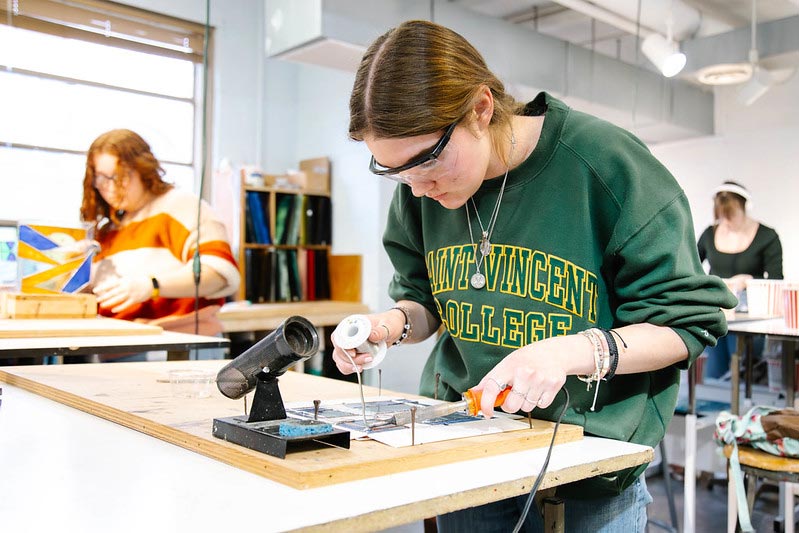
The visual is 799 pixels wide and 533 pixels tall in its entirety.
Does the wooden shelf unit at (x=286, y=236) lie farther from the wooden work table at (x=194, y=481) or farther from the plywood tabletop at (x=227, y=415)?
the wooden work table at (x=194, y=481)

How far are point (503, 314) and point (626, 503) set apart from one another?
0.31 meters

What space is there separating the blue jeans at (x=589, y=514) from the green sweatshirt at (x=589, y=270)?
51 millimetres

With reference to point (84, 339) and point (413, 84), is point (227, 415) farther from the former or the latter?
point (84, 339)

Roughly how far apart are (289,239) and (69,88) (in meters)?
3.21

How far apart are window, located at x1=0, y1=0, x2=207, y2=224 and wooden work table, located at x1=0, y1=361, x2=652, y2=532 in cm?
128

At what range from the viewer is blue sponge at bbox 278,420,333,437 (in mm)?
792

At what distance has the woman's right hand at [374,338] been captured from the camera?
1.05 m

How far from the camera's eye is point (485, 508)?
112cm

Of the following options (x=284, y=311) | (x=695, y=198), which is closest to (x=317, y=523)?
(x=284, y=311)

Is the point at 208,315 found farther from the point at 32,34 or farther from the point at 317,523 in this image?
the point at 317,523

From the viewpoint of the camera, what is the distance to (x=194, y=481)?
0.75m

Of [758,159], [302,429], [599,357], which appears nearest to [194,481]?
[302,429]

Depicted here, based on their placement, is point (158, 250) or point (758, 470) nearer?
point (758, 470)

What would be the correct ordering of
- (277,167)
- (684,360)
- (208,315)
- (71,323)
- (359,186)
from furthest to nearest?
(277,167), (359,186), (208,315), (71,323), (684,360)
